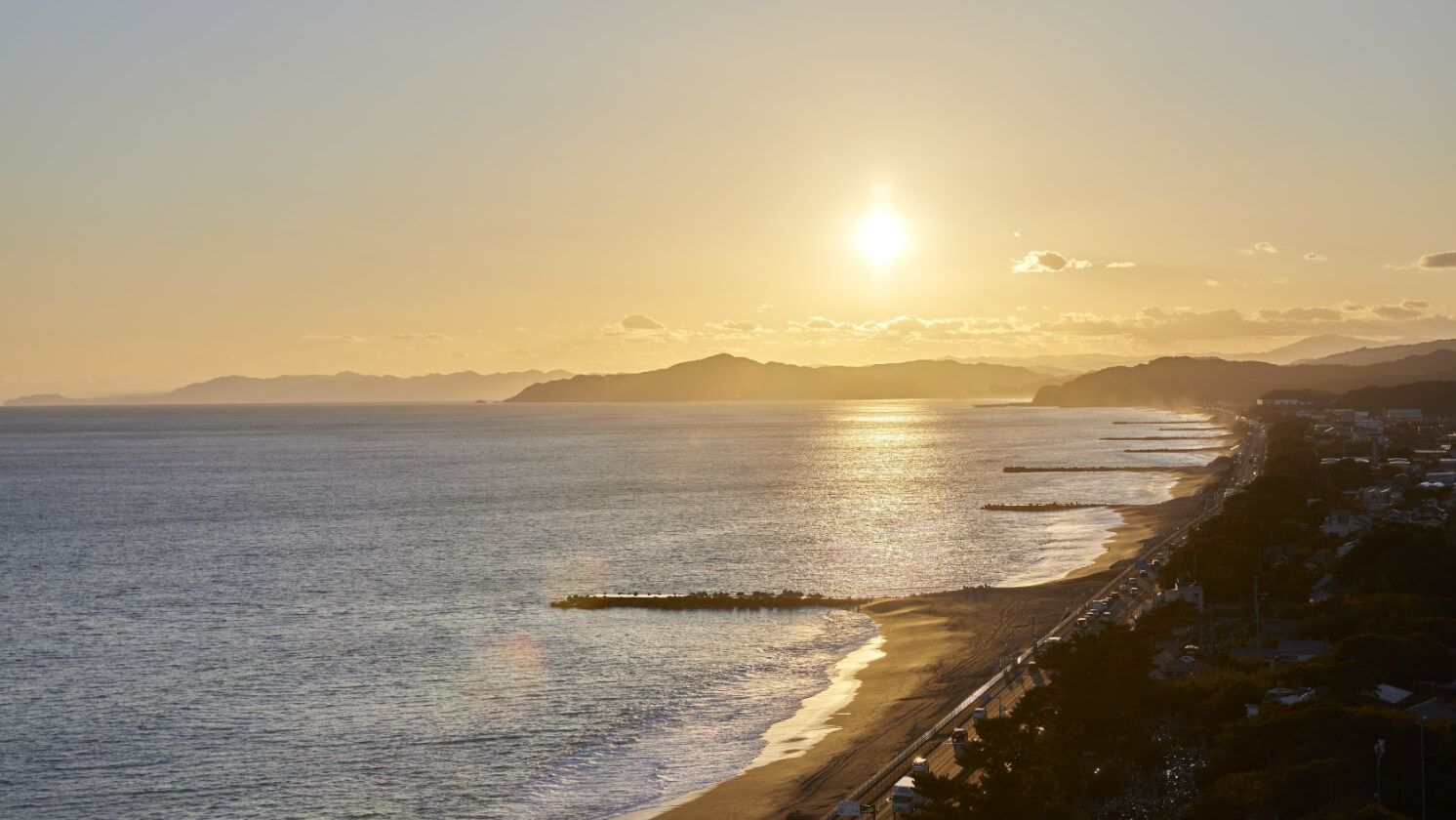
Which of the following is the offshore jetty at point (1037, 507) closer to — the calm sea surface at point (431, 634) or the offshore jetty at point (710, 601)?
the calm sea surface at point (431, 634)

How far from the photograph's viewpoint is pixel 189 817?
1216 inches

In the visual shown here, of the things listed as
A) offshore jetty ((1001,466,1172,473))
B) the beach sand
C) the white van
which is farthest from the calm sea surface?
offshore jetty ((1001,466,1172,473))

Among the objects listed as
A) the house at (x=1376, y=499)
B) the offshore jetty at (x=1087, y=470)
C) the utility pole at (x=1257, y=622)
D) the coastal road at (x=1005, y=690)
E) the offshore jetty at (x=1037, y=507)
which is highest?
the house at (x=1376, y=499)

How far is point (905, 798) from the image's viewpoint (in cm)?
2769

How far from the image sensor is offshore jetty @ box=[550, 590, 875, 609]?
197 feet

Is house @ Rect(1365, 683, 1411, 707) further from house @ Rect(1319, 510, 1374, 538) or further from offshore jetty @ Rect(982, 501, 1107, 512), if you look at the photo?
offshore jetty @ Rect(982, 501, 1107, 512)

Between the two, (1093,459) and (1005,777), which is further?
(1093,459)

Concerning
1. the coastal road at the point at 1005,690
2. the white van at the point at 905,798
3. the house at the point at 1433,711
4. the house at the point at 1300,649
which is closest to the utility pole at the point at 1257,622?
the house at the point at 1300,649

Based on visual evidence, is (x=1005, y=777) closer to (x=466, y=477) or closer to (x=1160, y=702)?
(x=1160, y=702)

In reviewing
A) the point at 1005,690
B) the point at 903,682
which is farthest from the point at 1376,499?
the point at 1005,690

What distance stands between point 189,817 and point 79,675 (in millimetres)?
19693

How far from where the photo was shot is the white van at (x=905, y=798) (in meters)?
27.4

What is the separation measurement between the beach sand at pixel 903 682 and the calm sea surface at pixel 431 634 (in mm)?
1820

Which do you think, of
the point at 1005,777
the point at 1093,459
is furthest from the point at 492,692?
the point at 1093,459
